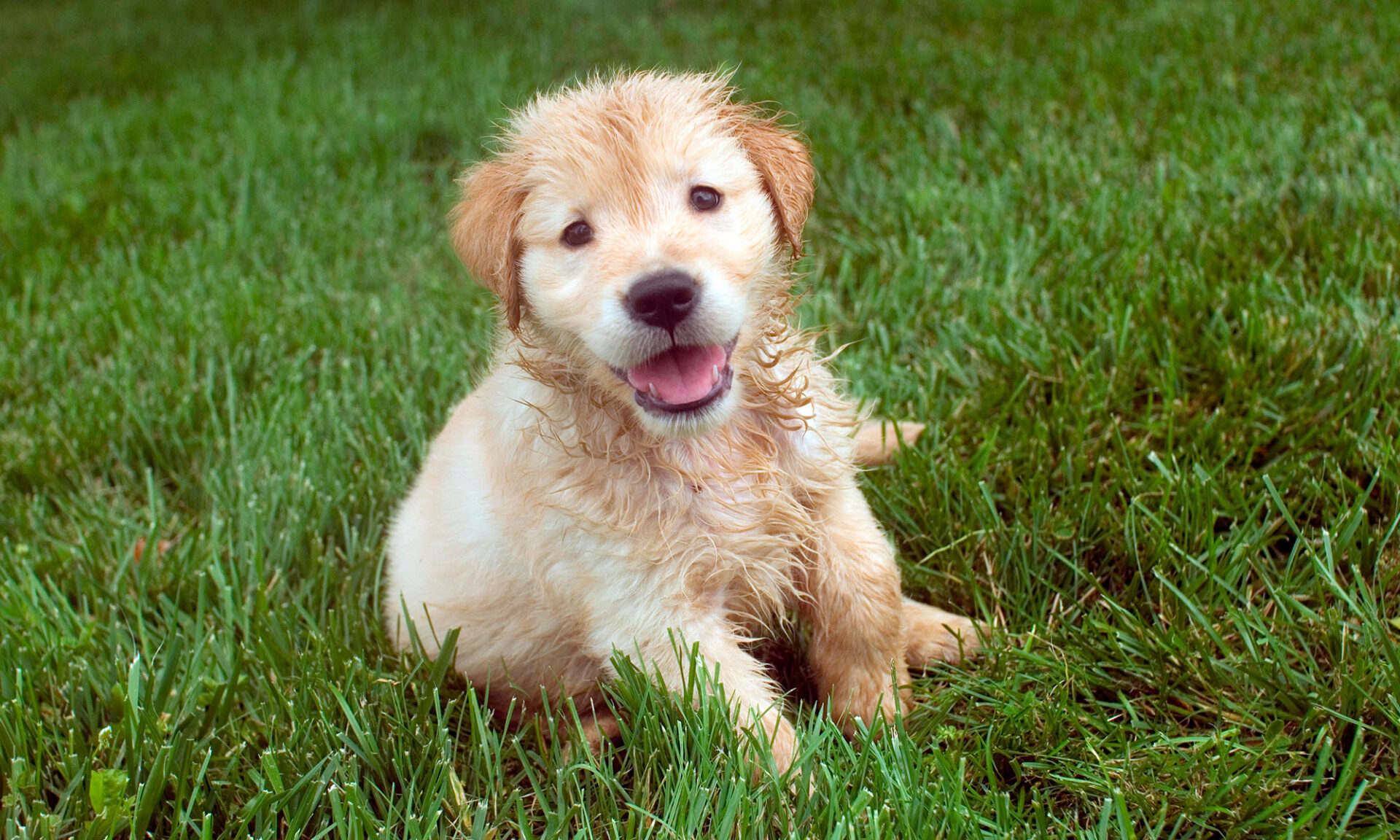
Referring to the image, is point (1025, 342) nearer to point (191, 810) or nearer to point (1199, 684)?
point (1199, 684)

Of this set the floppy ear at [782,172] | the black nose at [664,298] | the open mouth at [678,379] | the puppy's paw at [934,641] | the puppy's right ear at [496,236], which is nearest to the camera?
the black nose at [664,298]

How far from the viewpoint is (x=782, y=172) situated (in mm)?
2373

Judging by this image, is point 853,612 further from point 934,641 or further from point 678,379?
point 678,379

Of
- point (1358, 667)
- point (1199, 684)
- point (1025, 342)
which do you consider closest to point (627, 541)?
point (1199, 684)

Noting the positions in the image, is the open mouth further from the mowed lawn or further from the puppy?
the mowed lawn

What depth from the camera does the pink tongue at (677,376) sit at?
6.98 feet

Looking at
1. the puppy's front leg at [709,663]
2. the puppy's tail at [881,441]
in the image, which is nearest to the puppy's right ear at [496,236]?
the puppy's front leg at [709,663]

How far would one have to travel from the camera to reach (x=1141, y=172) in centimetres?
459

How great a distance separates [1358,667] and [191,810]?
238cm

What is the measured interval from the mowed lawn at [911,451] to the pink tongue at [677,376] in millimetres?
609

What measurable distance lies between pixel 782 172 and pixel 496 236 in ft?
2.09

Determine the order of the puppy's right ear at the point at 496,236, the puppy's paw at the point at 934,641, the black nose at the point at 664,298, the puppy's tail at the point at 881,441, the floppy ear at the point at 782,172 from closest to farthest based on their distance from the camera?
the black nose at the point at 664,298 → the puppy's right ear at the point at 496,236 → the floppy ear at the point at 782,172 → the puppy's paw at the point at 934,641 → the puppy's tail at the point at 881,441

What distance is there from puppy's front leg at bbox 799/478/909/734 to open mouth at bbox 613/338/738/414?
450 millimetres

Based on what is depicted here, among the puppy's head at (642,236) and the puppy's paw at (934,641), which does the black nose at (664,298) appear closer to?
the puppy's head at (642,236)
